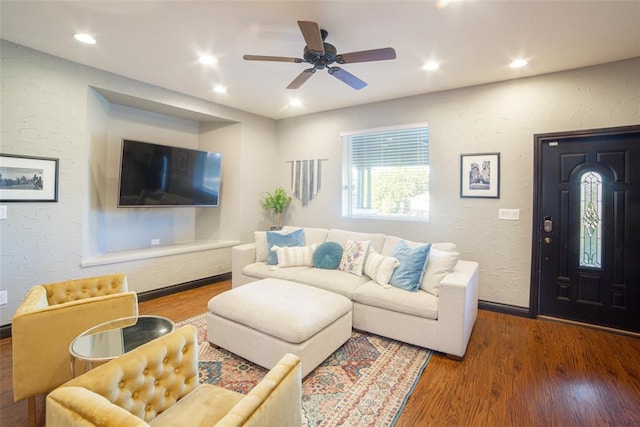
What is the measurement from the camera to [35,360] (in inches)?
70.3

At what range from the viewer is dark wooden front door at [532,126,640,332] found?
3031 millimetres

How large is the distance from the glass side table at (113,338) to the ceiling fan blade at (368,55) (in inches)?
96.9

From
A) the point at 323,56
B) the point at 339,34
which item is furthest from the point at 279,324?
the point at 339,34

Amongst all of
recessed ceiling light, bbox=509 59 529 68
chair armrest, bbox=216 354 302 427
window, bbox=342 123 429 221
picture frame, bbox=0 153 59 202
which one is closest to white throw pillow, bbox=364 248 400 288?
window, bbox=342 123 429 221

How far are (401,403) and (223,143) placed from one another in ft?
15.1

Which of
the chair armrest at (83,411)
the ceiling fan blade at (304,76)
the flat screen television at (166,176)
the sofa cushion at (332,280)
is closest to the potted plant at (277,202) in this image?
the flat screen television at (166,176)

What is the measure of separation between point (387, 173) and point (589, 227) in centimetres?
243

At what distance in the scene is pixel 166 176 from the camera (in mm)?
4266

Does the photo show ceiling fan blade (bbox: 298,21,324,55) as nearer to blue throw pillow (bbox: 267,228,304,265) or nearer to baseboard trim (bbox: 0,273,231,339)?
blue throw pillow (bbox: 267,228,304,265)

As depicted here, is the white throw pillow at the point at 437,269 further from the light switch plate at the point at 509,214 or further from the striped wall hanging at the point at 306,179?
the striped wall hanging at the point at 306,179

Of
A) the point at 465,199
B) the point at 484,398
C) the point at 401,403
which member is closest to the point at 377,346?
the point at 401,403

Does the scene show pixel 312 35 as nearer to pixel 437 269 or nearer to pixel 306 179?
pixel 437 269

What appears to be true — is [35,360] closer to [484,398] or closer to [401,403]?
[401,403]

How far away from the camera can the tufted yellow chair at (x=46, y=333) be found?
173cm
